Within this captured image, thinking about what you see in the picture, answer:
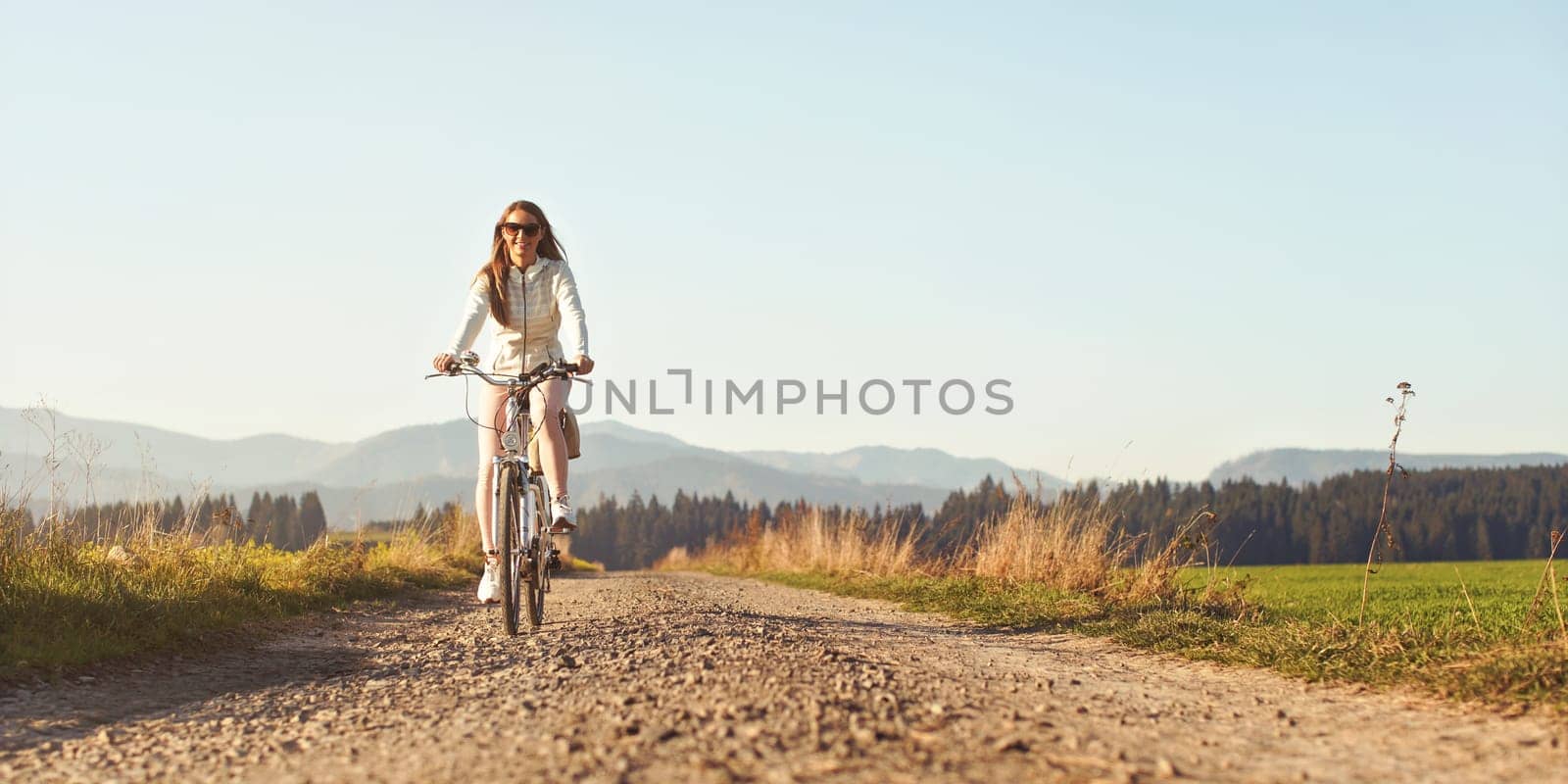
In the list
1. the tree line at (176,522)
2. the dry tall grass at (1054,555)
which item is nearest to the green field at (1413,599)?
the dry tall grass at (1054,555)

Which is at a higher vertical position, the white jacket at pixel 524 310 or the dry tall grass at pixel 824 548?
the white jacket at pixel 524 310

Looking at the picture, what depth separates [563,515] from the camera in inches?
263

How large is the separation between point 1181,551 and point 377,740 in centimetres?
712

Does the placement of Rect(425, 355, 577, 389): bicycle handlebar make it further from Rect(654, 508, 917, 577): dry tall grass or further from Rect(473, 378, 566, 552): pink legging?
Rect(654, 508, 917, 577): dry tall grass

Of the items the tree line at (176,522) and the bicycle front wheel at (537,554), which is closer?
the bicycle front wheel at (537,554)

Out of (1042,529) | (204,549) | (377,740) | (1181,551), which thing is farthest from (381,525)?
(377,740)

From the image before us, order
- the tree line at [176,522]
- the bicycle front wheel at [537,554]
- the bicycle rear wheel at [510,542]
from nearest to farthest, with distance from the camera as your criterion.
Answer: the bicycle rear wheel at [510,542] → the bicycle front wheel at [537,554] → the tree line at [176,522]

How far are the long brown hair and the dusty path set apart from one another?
2.02m

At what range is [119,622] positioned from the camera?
236 inches

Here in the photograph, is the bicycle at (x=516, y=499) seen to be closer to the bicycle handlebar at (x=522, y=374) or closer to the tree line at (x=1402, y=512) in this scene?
the bicycle handlebar at (x=522, y=374)

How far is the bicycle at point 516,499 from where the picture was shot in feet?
20.4

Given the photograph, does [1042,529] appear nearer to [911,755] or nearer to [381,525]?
[911,755]

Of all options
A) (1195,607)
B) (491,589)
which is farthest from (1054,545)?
(491,589)

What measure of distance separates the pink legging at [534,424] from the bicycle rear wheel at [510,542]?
202 mm
